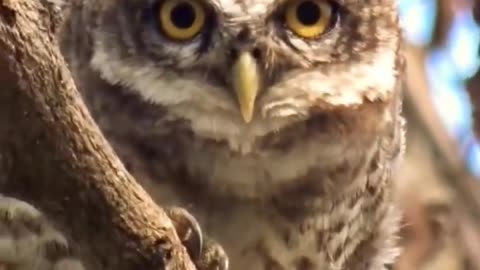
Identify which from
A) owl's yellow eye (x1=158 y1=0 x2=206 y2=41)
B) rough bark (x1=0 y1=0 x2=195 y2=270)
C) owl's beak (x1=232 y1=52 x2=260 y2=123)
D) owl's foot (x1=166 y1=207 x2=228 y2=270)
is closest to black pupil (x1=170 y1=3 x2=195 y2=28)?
owl's yellow eye (x1=158 y1=0 x2=206 y2=41)

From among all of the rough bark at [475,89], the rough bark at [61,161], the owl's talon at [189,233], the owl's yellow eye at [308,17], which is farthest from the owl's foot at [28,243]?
the rough bark at [475,89]

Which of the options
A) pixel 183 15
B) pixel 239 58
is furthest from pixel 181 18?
pixel 239 58

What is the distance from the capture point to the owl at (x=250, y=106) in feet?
6.04

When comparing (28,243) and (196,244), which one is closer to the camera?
(196,244)

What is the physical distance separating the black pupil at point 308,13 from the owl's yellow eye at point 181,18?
0.16m

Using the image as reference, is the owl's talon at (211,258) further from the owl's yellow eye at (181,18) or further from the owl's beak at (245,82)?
the owl's yellow eye at (181,18)

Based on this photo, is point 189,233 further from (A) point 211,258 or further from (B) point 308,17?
(B) point 308,17

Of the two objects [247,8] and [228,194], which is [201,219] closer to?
[228,194]

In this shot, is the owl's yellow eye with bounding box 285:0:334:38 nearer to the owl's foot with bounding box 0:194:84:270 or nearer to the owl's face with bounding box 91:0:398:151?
the owl's face with bounding box 91:0:398:151

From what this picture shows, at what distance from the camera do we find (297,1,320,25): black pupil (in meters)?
1.91

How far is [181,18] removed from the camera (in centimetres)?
184

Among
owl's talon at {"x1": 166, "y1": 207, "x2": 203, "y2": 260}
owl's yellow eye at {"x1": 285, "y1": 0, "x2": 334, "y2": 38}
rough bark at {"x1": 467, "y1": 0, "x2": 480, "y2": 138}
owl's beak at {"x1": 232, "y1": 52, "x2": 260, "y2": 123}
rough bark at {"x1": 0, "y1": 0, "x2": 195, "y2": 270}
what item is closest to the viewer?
rough bark at {"x1": 0, "y1": 0, "x2": 195, "y2": 270}

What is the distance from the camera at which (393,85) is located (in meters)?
2.04

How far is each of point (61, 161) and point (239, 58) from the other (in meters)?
0.58
